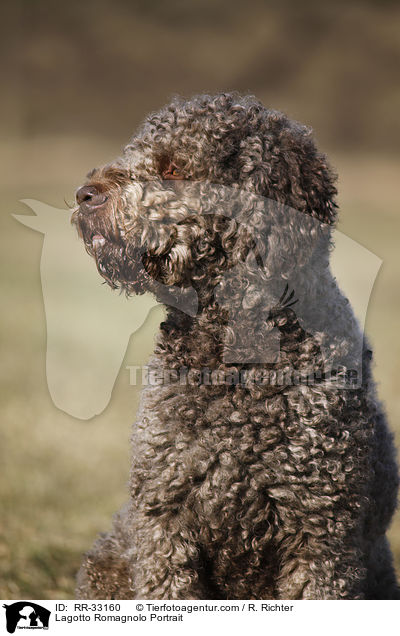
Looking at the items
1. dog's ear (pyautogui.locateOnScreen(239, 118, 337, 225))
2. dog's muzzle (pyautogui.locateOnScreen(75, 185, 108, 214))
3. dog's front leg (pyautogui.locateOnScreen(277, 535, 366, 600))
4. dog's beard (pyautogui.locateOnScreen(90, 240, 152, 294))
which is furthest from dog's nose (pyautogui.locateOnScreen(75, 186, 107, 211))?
dog's front leg (pyautogui.locateOnScreen(277, 535, 366, 600))

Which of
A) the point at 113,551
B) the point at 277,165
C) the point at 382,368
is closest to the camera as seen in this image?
the point at 277,165

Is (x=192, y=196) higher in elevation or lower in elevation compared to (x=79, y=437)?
higher

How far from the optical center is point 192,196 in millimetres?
2625

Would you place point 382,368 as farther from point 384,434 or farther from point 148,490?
point 148,490

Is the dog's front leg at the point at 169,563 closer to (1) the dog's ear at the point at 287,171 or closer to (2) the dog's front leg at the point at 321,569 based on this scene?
(2) the dog's front leg at the point at 321,569

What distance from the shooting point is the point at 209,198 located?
2615mm

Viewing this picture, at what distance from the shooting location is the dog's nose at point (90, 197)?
2623mm

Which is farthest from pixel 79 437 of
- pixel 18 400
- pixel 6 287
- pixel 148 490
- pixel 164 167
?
pixel 164 167

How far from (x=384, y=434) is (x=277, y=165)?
3.69 feet

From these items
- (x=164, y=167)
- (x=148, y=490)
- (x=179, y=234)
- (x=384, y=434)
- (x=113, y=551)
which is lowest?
(x=113, y=551)

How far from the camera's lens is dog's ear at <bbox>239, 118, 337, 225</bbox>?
8.47 ft
